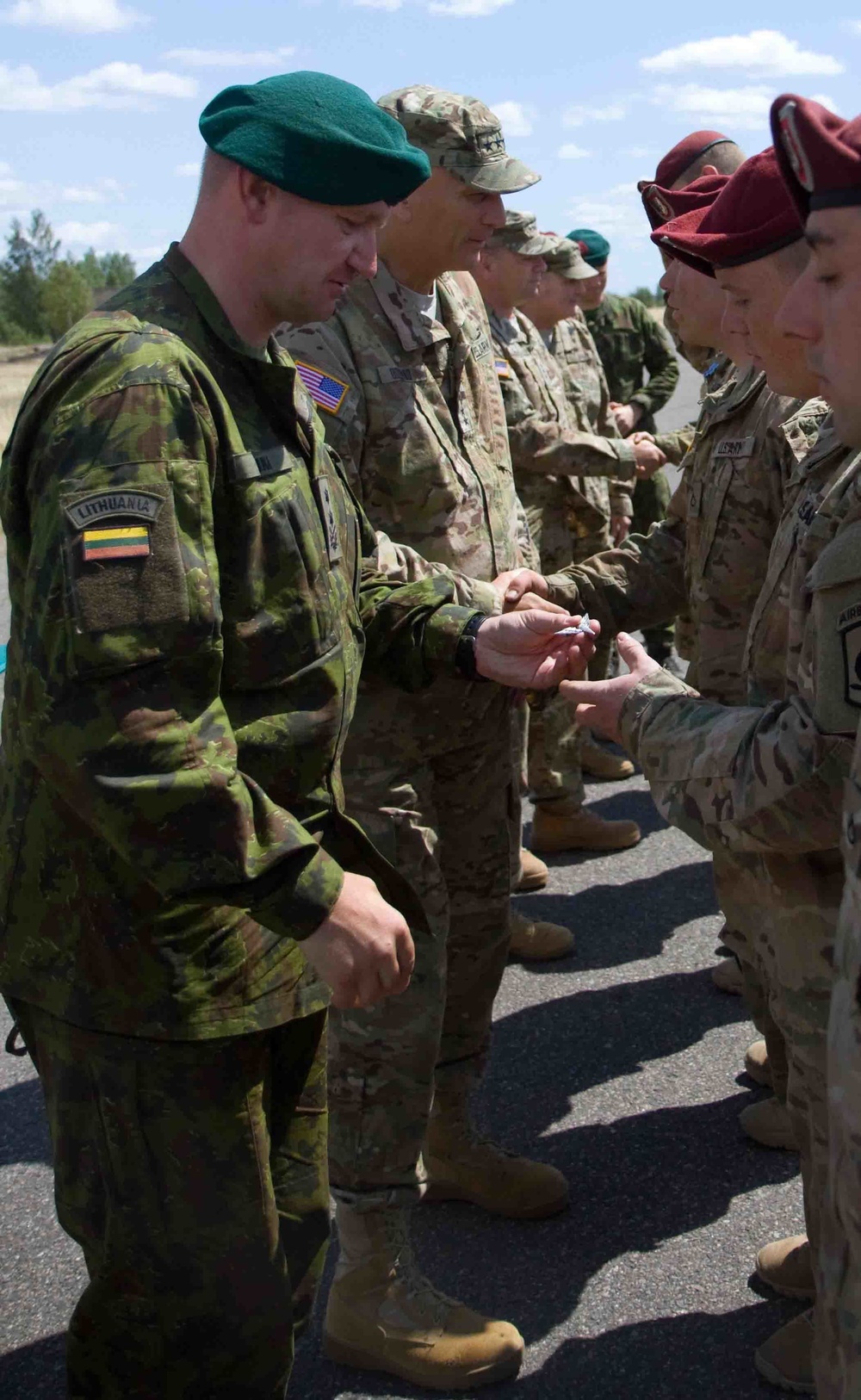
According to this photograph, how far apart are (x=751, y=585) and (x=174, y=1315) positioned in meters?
1.97

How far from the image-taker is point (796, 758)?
79.0 inches

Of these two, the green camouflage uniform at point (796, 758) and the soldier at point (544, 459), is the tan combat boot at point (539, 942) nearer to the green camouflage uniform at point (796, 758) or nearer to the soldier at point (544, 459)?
the soldier at point (544, 459)

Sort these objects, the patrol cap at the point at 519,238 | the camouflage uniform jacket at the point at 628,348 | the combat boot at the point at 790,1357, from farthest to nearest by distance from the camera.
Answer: the camouflage uniform jacket at the point at 628,348 < the patrol cap at the point at 519,238 < the combat boot at the point at 790,1357

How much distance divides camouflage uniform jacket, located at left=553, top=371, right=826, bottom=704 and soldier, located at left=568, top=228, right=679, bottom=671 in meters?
4.76

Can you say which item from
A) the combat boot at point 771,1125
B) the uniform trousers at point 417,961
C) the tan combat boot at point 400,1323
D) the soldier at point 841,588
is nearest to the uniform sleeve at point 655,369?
the combat boot at point 771,1125

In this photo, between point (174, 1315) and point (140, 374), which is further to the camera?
point (174, 1315)

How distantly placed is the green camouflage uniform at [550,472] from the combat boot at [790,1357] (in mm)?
3077

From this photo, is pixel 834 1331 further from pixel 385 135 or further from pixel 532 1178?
pixel 532 1178

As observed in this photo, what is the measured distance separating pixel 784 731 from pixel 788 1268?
1.49 meters

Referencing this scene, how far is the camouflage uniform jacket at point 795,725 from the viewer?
1.84 metres

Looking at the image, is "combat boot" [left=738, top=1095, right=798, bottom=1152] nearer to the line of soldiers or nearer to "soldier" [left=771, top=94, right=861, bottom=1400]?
the line of soldiers

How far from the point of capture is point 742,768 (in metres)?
2.11

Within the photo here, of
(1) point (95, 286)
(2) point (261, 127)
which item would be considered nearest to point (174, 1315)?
(2) point (261, 127)

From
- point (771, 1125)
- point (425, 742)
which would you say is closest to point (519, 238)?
point (425, 742)
